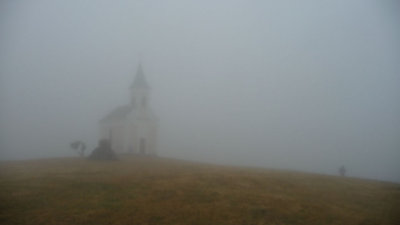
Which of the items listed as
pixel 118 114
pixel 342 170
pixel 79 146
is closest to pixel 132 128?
pixel 118 114

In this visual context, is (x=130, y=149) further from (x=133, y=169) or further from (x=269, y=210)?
(x=269, y=210)

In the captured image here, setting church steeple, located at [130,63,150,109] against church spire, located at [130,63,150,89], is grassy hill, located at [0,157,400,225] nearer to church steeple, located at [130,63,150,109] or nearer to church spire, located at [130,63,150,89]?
church steeple, located at [130,63,150,109]

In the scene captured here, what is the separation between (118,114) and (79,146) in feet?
9.32

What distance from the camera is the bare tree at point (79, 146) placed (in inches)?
770

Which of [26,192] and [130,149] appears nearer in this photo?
[26,192]

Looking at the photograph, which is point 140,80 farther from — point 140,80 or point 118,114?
point 118,114

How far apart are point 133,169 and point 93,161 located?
2.78 meters

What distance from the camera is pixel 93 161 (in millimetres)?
19000

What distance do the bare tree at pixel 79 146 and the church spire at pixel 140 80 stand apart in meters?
4.28

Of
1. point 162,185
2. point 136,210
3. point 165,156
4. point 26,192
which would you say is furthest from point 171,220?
point 165,156

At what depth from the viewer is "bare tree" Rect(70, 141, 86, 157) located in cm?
1956

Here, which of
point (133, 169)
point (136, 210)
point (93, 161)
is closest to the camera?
point (136, 210)

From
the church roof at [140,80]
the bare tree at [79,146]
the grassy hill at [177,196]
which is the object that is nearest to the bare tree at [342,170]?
the grassy hill at [177,196]

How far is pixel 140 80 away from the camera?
20578mm
